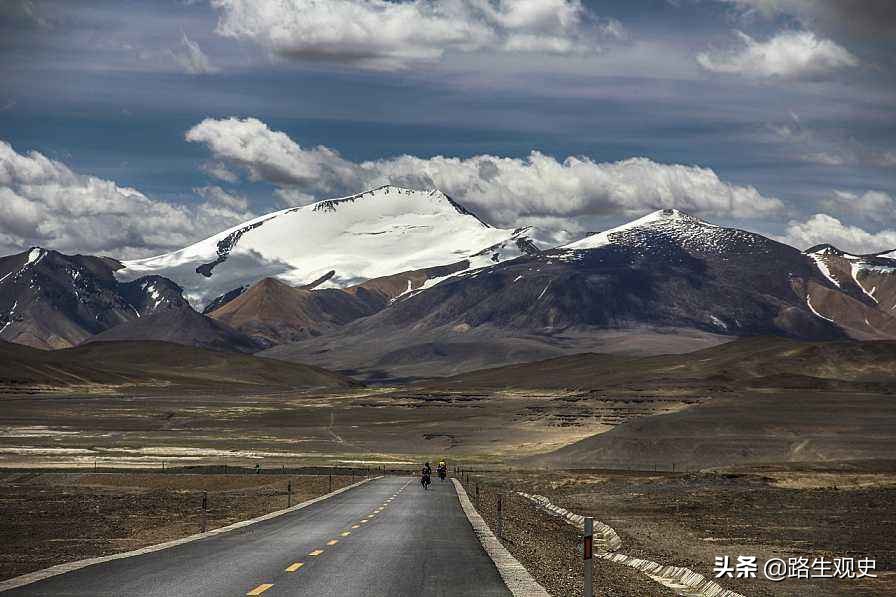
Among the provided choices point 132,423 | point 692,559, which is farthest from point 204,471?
point 132,423

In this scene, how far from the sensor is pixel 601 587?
26109 mm

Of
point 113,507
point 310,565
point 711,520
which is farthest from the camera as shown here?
point 113,507

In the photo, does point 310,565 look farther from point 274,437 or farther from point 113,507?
point 274,437

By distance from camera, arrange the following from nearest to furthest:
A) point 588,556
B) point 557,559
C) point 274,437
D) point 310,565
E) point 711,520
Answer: point 588,556 → point 310,565 → point 557,559 → point 711,520 → point 274,437

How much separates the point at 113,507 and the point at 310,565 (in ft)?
107

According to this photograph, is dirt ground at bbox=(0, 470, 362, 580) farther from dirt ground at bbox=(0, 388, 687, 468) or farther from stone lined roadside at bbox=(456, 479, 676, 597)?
dirt ground at bbox=(0, 388, 687, 468)

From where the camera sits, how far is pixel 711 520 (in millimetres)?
51562

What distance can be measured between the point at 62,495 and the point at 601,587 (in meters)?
44.6

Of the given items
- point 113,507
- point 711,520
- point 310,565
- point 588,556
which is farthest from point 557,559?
point 113,507

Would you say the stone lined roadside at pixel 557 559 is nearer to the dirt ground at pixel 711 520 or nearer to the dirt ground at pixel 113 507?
the dirt ground at pixel 711 520

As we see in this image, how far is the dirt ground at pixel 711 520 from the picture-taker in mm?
29812

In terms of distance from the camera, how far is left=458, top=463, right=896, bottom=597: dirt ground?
29.8 meters

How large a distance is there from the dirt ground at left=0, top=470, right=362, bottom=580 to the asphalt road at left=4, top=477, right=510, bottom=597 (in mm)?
3621

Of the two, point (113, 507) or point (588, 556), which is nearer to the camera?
point (588, 556)
